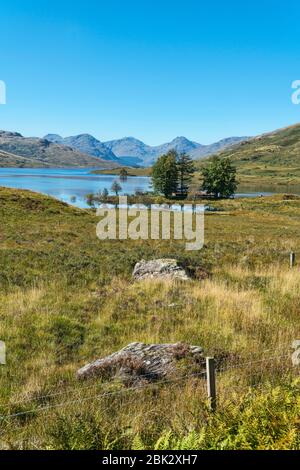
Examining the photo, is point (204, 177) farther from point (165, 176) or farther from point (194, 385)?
point (194, 385)

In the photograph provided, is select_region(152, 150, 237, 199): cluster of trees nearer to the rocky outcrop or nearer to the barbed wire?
the rocky outcrop

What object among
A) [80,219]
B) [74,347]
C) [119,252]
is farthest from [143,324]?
[80,219]

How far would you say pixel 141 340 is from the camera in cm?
905

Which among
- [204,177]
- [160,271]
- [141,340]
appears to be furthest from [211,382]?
[204,177]

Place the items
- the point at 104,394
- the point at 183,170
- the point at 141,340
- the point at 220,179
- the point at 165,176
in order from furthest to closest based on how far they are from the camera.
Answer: the point at 183,170 → the point at 165,176 → the point at 220,179 → the point at 141,340 → the point at 104,394

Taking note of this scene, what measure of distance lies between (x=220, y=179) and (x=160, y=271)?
98.6m

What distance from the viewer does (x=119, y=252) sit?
23.2 meters

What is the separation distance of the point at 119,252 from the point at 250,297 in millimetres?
12255

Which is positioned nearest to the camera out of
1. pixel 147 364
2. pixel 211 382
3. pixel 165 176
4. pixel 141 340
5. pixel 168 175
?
pixel 211 382

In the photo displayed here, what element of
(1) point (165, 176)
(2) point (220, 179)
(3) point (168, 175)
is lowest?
(2) point (220, 179)

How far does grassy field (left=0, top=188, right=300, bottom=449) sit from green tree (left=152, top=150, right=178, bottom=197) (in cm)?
9612

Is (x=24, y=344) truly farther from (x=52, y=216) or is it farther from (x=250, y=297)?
(x=52, y=216)

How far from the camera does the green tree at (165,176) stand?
115m

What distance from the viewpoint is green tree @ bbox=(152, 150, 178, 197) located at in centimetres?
11494
